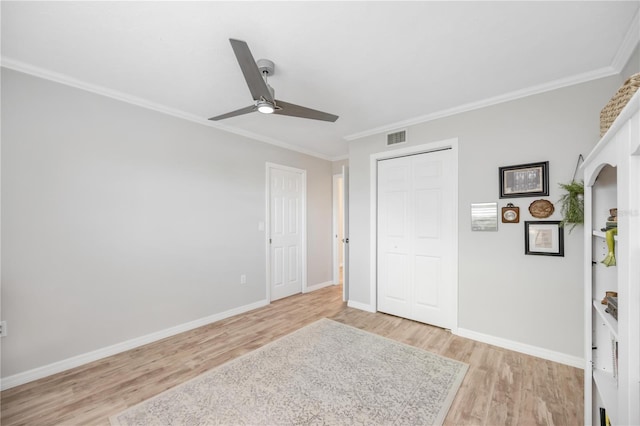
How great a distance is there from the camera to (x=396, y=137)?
353cm

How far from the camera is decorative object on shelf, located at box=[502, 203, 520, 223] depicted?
2.65 m

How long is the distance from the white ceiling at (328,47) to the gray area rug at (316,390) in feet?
8.41

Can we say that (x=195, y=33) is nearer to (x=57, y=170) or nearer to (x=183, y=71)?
(x=183, y=71)

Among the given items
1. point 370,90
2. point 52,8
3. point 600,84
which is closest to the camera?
point 52,8

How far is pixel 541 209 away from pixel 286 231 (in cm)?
332

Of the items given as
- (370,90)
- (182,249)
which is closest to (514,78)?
(370,90)

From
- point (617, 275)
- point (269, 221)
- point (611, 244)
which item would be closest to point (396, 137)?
point (269, 221)

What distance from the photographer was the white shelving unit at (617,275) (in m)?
0.93

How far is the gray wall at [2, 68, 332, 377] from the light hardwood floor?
0.30 meters

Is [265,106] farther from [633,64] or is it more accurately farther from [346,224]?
[633,64]

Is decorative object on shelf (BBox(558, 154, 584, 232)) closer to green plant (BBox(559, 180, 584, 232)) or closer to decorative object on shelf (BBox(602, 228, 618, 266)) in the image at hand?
green plant (BBox(559, 180, 584, 232))

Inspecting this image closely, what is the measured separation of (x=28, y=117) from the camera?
2211mm

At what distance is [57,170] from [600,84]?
4773 mm

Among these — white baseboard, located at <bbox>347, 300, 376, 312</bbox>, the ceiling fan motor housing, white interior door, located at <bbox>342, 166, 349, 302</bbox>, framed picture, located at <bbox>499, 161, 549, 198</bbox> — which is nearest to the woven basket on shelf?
framed picture, located at <bbox>499, 161, 549, 198</bbox>
